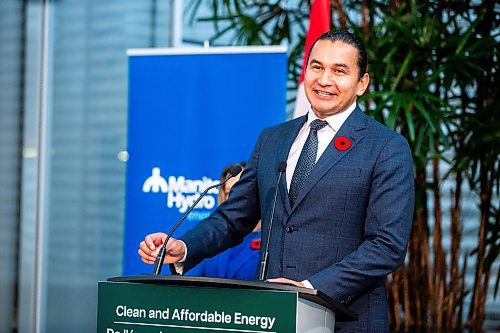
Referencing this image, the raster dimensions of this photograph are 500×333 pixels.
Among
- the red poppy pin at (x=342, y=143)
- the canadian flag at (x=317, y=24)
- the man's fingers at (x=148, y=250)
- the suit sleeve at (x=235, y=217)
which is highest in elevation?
the canadian flag at (x=317, y=24)

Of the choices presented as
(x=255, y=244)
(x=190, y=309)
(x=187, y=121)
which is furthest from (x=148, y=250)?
(x=187, y=121)

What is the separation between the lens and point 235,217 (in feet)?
7.63

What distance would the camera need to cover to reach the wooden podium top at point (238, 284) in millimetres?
1786

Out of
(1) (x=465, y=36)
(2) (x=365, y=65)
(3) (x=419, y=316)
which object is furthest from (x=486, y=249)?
(2) (x=365, y=65)

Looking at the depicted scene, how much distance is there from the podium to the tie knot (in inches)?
18.4

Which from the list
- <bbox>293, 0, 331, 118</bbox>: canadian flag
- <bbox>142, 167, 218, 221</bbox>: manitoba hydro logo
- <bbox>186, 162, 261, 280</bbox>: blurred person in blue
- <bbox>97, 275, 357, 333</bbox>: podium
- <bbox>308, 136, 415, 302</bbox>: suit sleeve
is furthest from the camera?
<bbox>293, 0, 331, 118</bbox>: canadian flag

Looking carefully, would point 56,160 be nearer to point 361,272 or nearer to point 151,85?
point 151,85

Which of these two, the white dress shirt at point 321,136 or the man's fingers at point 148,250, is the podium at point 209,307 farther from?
the white dress shirt at point 321,136

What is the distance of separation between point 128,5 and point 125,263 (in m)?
2.50

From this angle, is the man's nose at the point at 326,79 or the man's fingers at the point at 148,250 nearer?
the man's fingers at the point at 148,250

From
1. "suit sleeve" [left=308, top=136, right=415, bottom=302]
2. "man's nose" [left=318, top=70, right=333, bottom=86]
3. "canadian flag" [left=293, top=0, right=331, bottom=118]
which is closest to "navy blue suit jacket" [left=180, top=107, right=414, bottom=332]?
"suit sleeve" [left=308, top=136, right=415, bottom=302]

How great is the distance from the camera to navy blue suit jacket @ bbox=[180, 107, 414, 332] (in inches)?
80.0

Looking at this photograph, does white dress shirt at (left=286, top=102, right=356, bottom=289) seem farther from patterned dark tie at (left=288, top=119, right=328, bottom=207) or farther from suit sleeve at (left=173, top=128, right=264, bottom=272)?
suit sleeve at (left=173, top=128, right=264, bottom=272)

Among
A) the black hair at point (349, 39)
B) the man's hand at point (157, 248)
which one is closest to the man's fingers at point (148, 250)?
the man's hand at point (157, 248)
